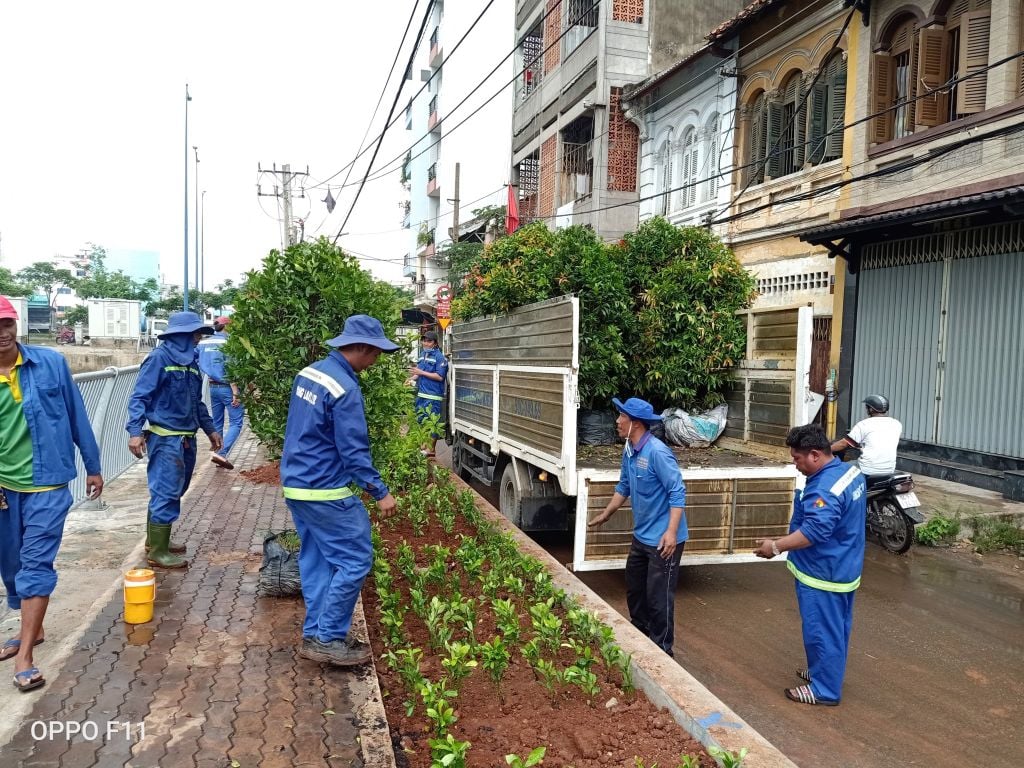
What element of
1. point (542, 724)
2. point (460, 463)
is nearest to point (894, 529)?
point (460, 463)

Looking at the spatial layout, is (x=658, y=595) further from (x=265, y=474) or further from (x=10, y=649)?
(x=265, y=474)

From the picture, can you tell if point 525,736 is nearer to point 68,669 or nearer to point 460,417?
point 68,669

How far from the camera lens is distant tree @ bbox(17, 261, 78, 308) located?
6034cm

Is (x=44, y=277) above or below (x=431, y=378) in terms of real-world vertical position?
above

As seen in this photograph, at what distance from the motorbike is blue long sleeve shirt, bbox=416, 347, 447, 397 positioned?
18.8 feet

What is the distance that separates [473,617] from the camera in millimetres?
4059

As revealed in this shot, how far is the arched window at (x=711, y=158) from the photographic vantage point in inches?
578

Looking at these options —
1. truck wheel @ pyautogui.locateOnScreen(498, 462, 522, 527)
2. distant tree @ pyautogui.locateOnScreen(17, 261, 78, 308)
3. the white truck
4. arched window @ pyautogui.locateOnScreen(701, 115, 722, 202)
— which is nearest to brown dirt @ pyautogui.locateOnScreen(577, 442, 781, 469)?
the white truck

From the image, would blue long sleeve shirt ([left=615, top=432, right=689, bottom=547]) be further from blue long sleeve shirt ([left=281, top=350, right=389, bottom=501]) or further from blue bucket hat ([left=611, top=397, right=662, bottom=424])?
blue long sleeve shirt ([left=281, top=350, right=389, bottom=501])

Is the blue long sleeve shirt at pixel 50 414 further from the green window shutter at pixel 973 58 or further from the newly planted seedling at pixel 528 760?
the green window shutter at pixel 973 58

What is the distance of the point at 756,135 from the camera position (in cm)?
1372

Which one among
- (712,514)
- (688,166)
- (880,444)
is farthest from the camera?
(688,166)

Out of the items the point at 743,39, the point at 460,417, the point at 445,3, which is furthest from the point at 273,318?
the point at 445,3

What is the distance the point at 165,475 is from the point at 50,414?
5.22 feet
